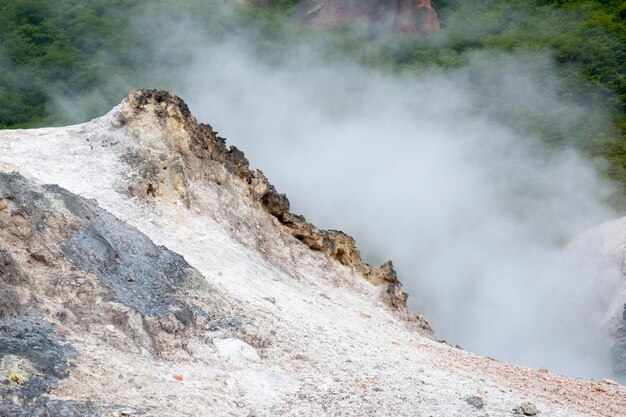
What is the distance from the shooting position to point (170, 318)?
7.69 m

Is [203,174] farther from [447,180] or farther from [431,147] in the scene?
[431,147]

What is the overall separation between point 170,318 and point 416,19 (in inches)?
1639

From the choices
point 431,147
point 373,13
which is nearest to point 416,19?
point 373,13

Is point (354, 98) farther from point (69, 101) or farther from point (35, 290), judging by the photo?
point (35, 290)

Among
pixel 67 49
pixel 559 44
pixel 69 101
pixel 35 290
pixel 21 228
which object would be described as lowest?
pixel 35 290

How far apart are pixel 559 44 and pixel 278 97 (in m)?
15.5

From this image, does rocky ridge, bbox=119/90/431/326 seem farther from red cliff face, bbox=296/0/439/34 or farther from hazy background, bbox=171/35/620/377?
red cliff face, bbox=296/0/439/34

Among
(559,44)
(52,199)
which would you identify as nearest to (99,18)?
(559,44)

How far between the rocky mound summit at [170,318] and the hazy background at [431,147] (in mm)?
15965

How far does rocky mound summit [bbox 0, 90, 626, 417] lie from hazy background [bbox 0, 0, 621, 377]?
16.0m

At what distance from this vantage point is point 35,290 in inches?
277

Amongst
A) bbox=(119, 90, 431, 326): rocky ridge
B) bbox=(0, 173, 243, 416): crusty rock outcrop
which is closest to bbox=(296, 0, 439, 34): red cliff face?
bbox=(119, 90, 431, 326): rocky ridge

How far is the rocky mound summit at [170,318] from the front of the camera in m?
6.41

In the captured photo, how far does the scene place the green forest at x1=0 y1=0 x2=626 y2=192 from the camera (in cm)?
3634
